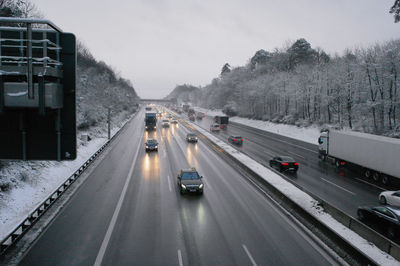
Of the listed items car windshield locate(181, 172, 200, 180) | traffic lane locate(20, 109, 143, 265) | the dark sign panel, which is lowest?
traffic lane locate(20, 109, 143, 265)

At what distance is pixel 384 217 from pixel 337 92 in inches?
1831

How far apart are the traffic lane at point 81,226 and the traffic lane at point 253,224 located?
18.6ft

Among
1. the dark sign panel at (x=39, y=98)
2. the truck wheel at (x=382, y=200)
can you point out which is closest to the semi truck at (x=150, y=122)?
the truck wheel at (x=382, y=200)

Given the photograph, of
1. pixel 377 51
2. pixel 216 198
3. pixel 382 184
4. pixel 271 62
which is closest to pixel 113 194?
pixel 216 198

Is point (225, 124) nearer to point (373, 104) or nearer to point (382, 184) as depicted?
point (373, 104)

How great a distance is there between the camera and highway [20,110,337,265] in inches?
432

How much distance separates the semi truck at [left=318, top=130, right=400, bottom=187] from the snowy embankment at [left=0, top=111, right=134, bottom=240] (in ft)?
77.7

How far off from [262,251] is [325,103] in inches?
2021

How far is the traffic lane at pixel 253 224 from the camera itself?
1131cm

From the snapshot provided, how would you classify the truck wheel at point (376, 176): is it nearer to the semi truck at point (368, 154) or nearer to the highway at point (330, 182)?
the semi truck at point (368, 154)

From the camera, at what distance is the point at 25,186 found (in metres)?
19.2

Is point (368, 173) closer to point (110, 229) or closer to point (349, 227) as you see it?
point (349, 227)

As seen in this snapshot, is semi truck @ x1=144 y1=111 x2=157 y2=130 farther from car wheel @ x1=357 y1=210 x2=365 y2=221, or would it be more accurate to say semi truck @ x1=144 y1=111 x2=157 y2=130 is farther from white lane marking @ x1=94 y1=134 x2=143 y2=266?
car wheel @ x1=357 y1=210 x2=365 y2=221

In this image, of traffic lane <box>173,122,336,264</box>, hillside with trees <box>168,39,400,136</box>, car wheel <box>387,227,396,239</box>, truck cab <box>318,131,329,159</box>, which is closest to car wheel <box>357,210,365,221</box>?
car wheel <box>387,227,396,239</box>
